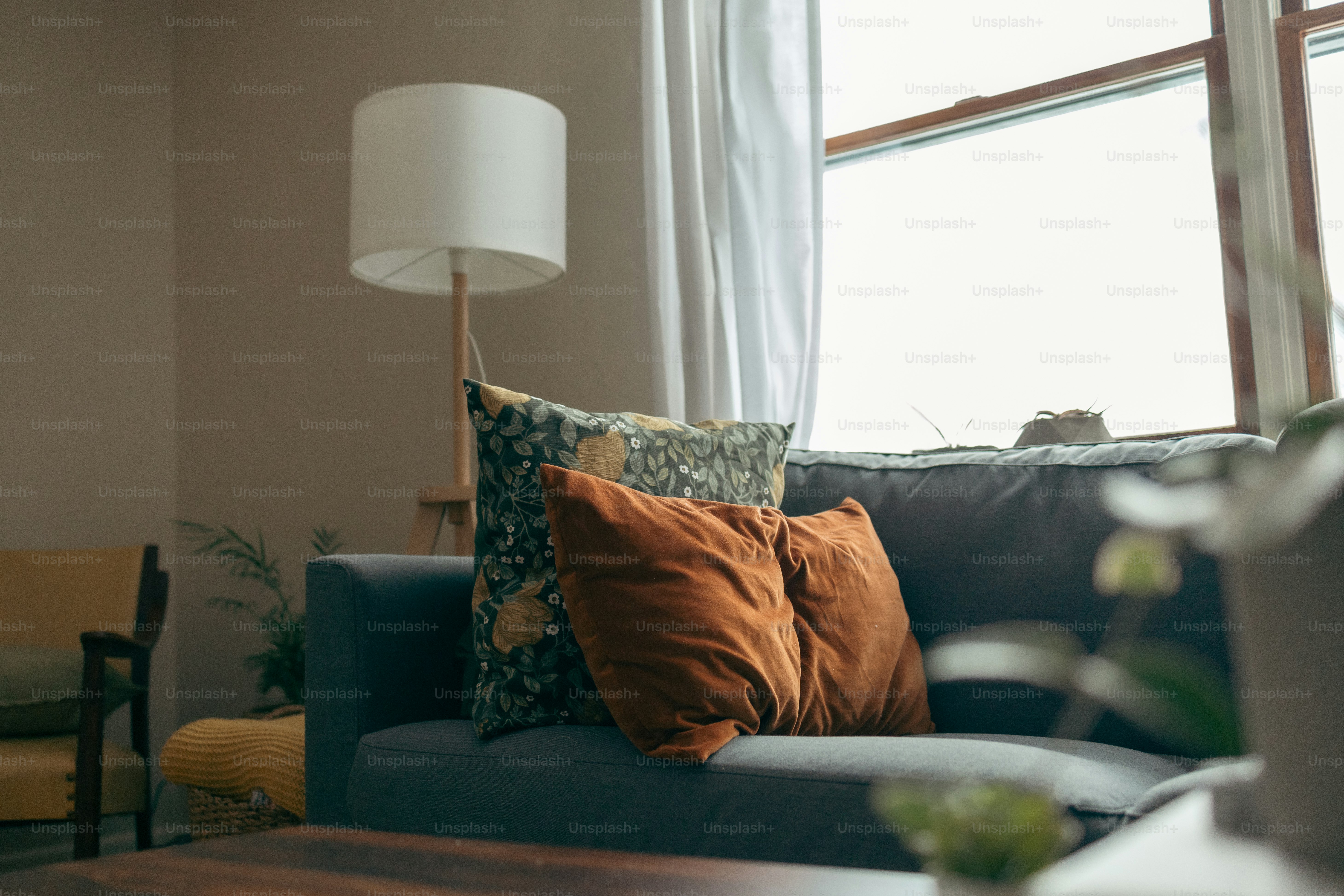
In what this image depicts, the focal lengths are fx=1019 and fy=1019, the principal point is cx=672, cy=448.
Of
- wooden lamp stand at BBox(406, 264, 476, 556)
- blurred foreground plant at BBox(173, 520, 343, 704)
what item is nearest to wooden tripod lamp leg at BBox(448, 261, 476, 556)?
wooden lamp stand at BBox(406, 264, 476, 556)

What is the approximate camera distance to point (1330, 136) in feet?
6.80

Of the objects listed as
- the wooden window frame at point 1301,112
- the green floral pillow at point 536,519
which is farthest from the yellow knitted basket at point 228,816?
the wooden window frame at point 1301,112

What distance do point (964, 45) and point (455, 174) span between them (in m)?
1.28

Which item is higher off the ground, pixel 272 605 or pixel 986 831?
pixel 986 831

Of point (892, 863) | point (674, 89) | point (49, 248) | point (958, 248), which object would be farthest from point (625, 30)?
point (892, 863)

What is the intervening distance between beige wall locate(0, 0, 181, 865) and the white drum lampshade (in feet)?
5.30

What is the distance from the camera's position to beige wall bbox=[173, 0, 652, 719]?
279cm

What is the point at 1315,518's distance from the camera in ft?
1.15

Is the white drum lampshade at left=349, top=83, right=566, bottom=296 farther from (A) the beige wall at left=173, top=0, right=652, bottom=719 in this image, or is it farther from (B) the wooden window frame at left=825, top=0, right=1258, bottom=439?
(B) the wooden window frame at left=825, top=0, right=1258, bottom=439

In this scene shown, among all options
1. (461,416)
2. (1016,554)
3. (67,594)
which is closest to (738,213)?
(461,416)

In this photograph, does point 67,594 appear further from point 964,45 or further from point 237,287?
point 964,45

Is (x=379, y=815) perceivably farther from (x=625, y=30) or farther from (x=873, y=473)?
(x=625, y=30)

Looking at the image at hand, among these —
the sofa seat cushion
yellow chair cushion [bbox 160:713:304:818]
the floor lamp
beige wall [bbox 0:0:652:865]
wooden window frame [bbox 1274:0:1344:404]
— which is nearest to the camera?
the sofa seat cushion

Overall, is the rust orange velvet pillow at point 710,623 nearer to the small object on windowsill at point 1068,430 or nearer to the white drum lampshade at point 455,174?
the small object on windowsill at point 1068,430
